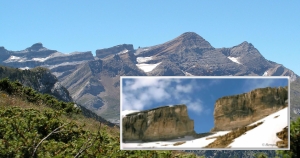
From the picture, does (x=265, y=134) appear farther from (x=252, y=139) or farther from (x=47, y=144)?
(x=47, y=144)

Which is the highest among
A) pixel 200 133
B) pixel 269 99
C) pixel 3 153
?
pixel 269 99

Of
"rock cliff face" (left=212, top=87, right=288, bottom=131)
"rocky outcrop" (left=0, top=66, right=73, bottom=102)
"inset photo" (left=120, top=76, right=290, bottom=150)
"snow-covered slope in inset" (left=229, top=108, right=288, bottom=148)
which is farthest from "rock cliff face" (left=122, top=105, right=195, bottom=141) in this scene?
"rocky outcrop" (left=0, top=66, right=73, bottom=102)

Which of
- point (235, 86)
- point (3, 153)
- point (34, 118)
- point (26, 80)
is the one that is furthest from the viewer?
point (26, 80)

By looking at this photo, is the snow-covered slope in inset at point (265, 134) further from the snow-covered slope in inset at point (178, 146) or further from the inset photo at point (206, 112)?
the snow-covered slope in inset at point (178, 146)

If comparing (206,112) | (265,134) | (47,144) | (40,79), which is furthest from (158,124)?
(40,79)

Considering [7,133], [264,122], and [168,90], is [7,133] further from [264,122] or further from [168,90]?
[264,122]

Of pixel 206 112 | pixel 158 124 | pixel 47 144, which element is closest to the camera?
pixel 206 112

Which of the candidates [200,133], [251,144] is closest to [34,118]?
[200,133]

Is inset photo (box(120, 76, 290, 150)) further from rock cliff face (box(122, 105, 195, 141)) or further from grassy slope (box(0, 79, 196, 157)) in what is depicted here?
grassy slope (box(0, 79, 196, 157))
